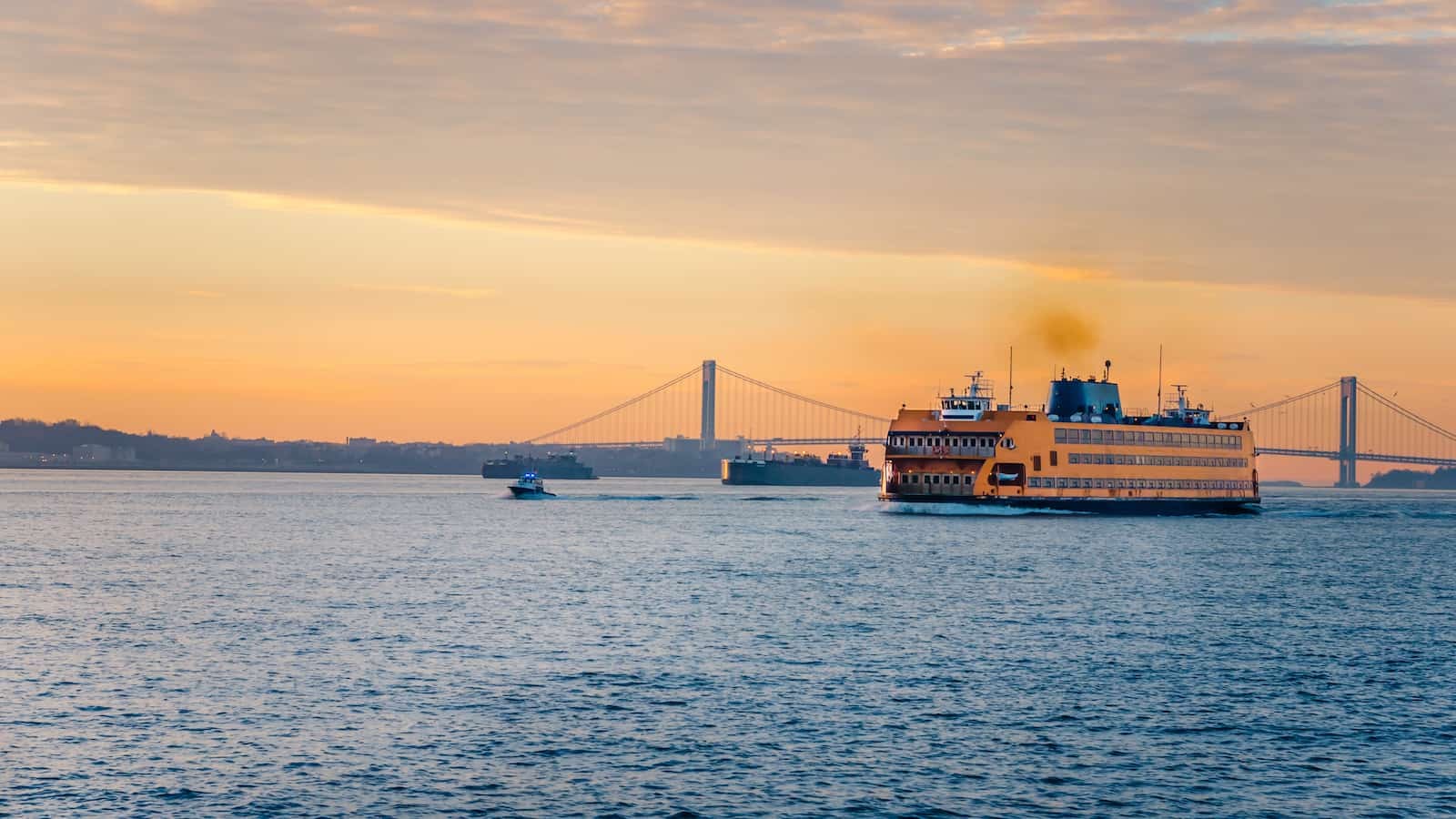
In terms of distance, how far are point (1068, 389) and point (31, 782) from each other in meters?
107

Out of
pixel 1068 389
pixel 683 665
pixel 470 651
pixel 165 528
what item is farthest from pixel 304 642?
pixel 1068 389

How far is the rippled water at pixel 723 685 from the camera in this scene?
85.8ft

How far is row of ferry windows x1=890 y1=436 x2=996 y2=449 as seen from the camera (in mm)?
114750

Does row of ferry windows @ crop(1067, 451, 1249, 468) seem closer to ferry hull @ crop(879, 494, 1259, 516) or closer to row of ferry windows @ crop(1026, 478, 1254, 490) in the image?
row of ferry windows @ crop(1026, 478, 1254, 490)

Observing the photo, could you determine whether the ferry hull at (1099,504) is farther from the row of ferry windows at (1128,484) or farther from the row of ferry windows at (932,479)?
the row of ferry windows at (932,479)

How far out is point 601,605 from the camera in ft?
179

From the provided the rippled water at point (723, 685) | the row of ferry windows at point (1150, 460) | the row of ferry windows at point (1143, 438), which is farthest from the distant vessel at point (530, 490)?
the rippled water at point (723, 685)

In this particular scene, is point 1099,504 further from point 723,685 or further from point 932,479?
point 723,685

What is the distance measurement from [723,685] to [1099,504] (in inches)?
3567

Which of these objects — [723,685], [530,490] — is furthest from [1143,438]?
[723,685]

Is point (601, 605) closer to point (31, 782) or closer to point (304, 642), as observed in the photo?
point (304, 642)

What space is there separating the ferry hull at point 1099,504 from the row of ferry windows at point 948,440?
13.0ft

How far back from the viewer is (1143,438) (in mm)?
126312

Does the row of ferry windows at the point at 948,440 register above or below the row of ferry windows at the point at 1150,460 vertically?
above
